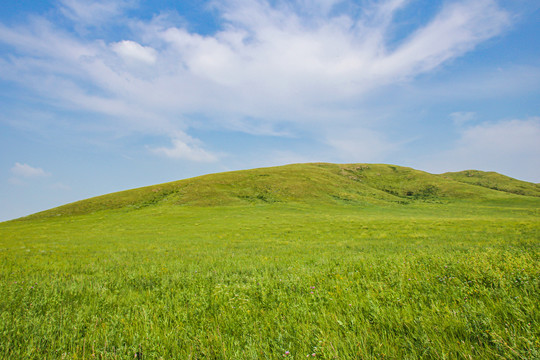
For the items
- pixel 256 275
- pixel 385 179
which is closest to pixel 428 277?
pixel 256 275

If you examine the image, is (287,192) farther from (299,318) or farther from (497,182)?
(497,182)

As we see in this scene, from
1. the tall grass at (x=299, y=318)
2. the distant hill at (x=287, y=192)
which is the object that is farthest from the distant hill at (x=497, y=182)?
the tall grass at (x=299, y=318)

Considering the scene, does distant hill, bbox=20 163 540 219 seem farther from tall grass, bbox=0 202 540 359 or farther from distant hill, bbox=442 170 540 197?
tall grass, bbox=0 202 540 359

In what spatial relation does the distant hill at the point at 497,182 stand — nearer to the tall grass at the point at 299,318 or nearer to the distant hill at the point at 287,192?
the distant hill at the point at 287,192

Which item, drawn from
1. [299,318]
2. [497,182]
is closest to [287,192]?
[299,318]

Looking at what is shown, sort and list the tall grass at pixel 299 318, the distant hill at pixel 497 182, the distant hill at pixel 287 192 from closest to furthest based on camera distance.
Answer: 1. the tall grass at pixel 299 318
2. the distant hill at pixel 287 192
3. the distant hill at pixel 497 182

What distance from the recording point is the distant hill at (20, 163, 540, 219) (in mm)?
66750

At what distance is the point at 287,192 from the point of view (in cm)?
7594

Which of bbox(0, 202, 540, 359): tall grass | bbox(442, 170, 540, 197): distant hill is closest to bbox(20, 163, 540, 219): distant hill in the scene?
bbox(442, 170, 540, 197): distant hill

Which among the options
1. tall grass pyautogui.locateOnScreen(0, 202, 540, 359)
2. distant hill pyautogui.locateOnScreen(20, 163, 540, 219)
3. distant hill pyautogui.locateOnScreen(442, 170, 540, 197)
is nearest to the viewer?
tall grass pyautogui.locateOnScreen(0, 202, 540, 359)

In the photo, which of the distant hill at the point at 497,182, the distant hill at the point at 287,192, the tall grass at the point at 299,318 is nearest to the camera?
the tall grass at the point at 299,318

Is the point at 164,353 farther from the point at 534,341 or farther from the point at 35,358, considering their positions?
the point at 534,341

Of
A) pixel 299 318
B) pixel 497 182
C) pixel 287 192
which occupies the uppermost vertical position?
pixel 497 182

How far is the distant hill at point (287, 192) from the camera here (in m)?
66.8
